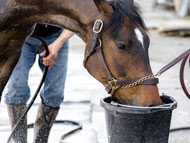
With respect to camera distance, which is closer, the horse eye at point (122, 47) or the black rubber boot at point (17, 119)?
the horse eye at point (122, 47)

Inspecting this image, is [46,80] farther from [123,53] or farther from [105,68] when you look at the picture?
[123,53]

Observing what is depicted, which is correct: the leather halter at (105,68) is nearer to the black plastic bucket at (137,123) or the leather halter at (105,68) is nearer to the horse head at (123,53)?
the horse head at (123,53)

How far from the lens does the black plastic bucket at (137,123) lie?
225 cm

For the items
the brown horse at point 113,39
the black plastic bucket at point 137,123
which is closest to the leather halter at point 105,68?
the brown horse at point 113,39

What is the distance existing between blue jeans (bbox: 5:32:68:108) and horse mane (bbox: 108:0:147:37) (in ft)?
3.39

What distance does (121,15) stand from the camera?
228 centimetres

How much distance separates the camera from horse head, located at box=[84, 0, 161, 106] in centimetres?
223

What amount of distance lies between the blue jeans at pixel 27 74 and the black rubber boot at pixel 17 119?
0.16ft

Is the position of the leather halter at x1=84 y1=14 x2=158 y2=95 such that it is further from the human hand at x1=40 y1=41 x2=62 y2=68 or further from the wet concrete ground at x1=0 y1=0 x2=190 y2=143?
the human hand at x1=40 y1=41 x2=62 y2=68

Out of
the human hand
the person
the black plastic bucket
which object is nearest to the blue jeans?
the person

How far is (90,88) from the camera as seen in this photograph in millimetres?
5465

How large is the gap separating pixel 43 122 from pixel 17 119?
0.22 m

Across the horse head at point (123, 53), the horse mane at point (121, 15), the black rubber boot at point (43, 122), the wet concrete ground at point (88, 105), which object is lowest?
the wet concrete ground at point (88, 105)

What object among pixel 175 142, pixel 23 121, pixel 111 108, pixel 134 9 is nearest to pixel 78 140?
pixel 23 121
